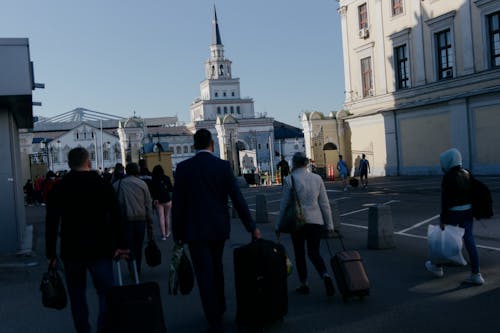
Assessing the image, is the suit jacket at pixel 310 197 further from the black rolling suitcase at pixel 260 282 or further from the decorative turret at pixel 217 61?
the decorative turret at pixel 217 61

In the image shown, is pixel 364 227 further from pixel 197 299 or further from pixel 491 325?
pixel 491 325

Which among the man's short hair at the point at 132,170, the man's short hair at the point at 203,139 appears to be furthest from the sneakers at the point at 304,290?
the man's short hair at the point at 132,170

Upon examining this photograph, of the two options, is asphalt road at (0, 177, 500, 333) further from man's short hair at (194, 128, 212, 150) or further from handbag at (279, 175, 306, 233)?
man's short hair at (194, 128, 212, 150)

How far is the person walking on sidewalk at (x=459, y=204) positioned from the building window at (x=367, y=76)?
3390 centimetres

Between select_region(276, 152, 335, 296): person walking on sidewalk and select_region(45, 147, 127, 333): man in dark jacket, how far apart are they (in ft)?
8.83

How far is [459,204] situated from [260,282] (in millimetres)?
3082

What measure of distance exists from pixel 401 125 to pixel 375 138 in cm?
260

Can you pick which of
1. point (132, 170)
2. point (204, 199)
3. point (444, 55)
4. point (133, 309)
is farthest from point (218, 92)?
point (133, 309)

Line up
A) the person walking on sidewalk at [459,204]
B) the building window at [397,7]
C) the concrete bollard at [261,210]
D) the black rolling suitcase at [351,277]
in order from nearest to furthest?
the black rolling suitcase at [351,277], the person walking on sidewalk at [459,204], the concrete bollard at [261,210], the building window at [397,7]

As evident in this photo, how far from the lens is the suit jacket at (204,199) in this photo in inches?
252

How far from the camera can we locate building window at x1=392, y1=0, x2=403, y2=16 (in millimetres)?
37969

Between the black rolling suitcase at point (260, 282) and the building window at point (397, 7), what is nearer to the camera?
the black rolling suitcase at point (260, 282)

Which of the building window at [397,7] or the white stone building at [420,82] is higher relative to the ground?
the building window at [397,7]

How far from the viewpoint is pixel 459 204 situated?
8086 millimetres
